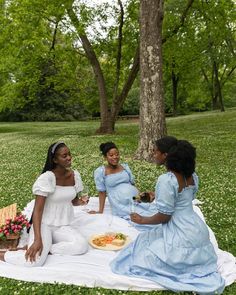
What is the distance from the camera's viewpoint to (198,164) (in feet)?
54.0

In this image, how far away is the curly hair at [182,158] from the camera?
5.82 meters

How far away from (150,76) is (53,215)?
35.3 feet

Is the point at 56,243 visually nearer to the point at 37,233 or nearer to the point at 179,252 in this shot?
the point at 37,233

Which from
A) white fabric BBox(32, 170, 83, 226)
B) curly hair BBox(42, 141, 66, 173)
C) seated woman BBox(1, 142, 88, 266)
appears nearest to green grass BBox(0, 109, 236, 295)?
seated woman BBox(1, 142, 88, 266)

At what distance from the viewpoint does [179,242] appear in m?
6.04

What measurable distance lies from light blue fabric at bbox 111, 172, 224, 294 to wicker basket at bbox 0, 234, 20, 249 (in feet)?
7.54

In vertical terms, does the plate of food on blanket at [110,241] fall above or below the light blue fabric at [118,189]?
below

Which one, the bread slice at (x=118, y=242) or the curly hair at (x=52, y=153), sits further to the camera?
the bread slice at (x=118, y=242)

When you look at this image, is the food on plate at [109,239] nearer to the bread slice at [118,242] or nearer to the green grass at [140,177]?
the bread slice at [118,242]

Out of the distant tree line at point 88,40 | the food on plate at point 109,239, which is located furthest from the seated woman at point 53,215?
the distant tree line at point 88,40

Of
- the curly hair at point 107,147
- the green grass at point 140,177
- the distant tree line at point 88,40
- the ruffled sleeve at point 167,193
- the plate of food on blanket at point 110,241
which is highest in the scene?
the distant tree line at point 88,40

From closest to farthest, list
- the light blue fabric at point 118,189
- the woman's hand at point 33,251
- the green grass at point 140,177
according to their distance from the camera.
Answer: the green grass at point 140,177 → the woman's hand at point 33,251 → the light blue fabric at point 118,189

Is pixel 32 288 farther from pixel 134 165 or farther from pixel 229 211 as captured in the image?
pixel 134 165

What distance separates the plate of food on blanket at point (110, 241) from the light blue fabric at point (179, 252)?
3.70 ft
